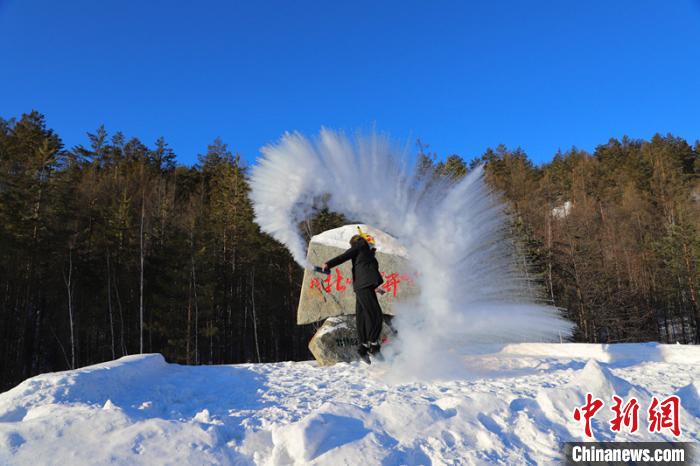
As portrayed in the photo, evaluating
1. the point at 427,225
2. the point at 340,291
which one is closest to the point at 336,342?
the point at 340,291

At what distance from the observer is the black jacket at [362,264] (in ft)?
22.5

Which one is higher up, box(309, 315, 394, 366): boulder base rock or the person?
the person

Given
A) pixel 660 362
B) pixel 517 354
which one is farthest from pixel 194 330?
pixel 660 362

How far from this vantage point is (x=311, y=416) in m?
3.54

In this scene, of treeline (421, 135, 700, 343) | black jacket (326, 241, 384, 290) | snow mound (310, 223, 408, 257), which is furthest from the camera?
treeline (421, 135, 700, 343)

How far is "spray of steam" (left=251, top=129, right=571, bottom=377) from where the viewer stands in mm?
7020

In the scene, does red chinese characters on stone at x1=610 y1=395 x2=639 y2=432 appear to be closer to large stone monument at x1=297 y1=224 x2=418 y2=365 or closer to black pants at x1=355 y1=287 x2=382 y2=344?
black pants at x1=355 y1=287 x2=382 y2=344

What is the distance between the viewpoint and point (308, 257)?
10.3 meters

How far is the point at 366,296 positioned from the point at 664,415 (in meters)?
4.02

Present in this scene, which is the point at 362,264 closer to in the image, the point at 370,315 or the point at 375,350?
the point at 370,315

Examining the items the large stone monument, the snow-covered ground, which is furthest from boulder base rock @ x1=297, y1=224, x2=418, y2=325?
the snow-covered ground

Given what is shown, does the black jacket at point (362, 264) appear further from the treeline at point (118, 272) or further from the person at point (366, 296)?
the treeline at point (118, 272)

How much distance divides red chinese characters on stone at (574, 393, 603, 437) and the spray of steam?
262 centimetres

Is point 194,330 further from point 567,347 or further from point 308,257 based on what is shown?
point 567,347
